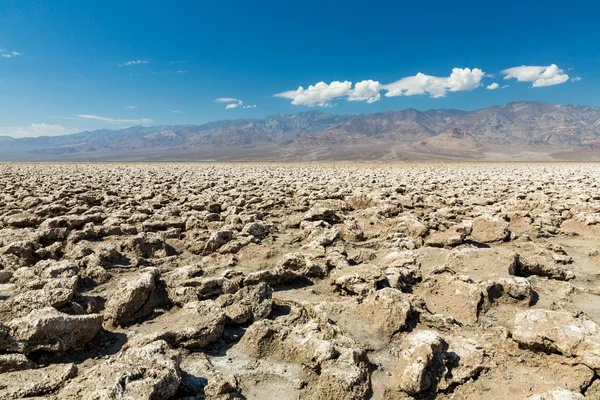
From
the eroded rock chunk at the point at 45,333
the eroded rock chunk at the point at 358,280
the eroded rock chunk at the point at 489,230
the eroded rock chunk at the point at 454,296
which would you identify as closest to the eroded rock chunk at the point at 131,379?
the eroded rock chunk at the point at 45,333

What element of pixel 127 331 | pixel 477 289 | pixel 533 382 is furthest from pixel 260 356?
pixel 477 289

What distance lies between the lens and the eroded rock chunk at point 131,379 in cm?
185

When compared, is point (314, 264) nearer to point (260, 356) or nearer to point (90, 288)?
point (260, 356)

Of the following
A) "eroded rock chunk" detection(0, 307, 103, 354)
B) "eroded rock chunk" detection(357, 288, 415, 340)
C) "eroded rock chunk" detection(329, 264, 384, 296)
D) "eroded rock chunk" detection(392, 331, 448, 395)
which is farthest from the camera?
"eroded rock chunk" detection(329, 264, 384, 296)

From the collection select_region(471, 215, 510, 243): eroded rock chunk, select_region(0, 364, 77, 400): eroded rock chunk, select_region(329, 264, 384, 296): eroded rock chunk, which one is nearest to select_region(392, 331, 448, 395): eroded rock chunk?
select_region(329, 264, 384, 296): eroded rock chunk

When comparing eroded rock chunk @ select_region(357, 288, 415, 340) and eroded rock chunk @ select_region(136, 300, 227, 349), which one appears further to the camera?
eroded rock chunk @ select_region(357, 288, 415, 340)

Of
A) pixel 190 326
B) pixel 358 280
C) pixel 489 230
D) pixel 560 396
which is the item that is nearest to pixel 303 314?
pixel 358 280

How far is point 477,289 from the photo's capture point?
3.19m

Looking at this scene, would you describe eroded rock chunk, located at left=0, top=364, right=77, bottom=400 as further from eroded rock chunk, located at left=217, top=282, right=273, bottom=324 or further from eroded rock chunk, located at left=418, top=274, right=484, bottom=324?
eroded rock chunk, located at left=418, top=274, right=484, bottom=324

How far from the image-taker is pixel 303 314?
10.1 ft

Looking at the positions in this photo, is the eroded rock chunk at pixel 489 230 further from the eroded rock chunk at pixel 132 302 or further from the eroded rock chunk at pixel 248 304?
the eroded rock chunk at pixel 132 302

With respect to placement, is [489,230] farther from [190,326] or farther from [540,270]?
Answer: [190,326]

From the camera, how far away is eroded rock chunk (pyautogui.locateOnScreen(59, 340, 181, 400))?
185cm

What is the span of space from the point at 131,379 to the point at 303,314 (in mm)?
1493
